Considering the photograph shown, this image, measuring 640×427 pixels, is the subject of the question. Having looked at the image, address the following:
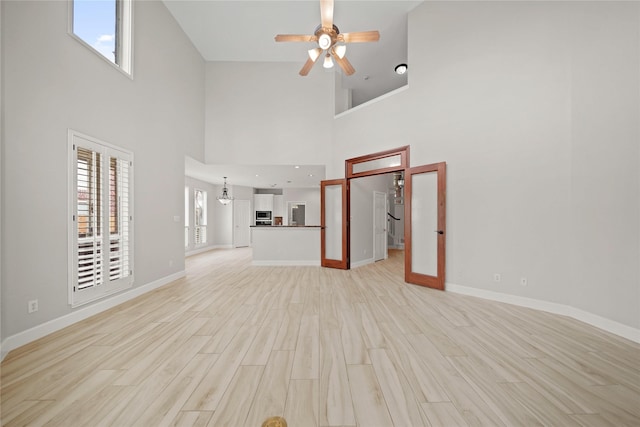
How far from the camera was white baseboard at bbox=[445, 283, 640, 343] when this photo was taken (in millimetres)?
2537

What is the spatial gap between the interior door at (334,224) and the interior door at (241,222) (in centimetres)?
556

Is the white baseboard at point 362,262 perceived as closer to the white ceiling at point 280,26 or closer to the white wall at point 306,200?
the white ceiling at point 280,26

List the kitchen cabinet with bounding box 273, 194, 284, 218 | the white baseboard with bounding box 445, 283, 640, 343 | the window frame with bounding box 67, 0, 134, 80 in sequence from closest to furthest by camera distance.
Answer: the white baseboard with bounding box 445, 283, 640, 343, the window frame with bounding box 67, 0, 134, 80, the kitchen cabinet with bounding box 273, 194, 284, 218

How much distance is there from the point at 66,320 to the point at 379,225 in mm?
6584

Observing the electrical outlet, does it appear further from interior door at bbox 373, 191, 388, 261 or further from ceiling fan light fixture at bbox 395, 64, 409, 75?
ceiling fan light fixture at bbox 395, 64, 409, 75

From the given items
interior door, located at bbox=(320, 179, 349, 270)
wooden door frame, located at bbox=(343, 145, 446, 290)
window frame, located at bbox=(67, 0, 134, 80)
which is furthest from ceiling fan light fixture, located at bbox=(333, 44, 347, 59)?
window frame, located at bbox=(67, 0, 134, 80)

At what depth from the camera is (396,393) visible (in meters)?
1.69

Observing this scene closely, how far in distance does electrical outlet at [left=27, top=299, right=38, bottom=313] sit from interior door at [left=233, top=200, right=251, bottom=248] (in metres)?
8.05

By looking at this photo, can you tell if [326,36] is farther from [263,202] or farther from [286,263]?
[263,202]

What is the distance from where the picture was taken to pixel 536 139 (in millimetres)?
3342

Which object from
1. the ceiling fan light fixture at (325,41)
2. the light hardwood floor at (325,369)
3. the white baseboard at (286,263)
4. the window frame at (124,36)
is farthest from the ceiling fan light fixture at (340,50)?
the white baseboard at (286,263)

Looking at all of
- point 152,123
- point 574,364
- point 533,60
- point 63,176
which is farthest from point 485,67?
point 63,176

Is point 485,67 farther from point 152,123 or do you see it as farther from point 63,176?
point 63,176

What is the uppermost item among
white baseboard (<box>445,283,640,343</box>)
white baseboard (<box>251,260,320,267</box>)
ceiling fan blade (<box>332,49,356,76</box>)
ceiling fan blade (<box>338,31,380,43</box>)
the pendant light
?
ceiling fan blade (<box>338,31,380,43</box>)
